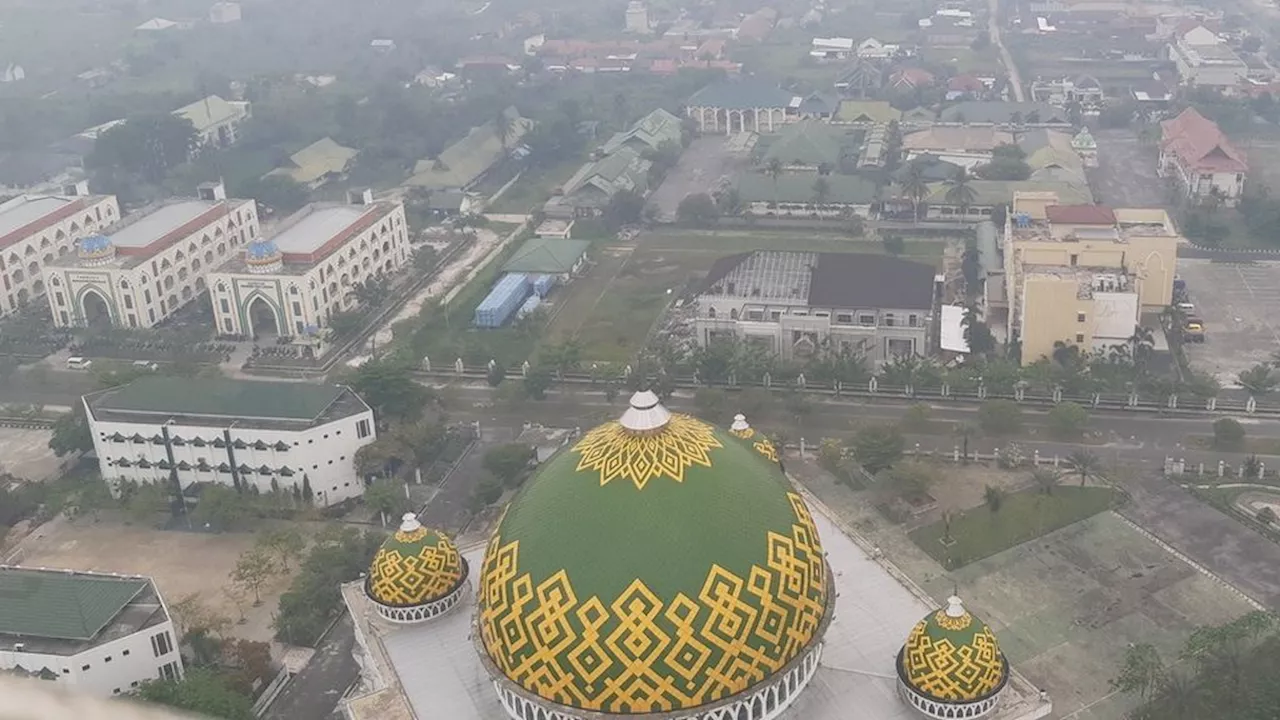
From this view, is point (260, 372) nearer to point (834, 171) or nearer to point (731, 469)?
point (731, 469)

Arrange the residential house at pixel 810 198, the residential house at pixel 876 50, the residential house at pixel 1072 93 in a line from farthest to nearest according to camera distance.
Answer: the residential house at pixel 876 50 < the residential house at pixel 1072 93 < the residential house at pixel 810 198

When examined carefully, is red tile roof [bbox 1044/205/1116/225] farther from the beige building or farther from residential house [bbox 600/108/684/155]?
residential house [bbox 600/108/684/155]

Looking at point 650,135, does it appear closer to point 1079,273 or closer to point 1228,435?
point 1079,273

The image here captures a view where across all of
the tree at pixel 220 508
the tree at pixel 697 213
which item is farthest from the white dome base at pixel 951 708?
the tree at pixel 697 213

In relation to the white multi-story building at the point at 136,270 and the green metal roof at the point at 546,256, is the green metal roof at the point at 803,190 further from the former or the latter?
the white multi-story building at the point at 136,270

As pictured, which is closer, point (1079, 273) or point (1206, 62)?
point (1079, 273)

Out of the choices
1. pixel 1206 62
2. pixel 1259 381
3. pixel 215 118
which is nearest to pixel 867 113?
pixel 1206 62

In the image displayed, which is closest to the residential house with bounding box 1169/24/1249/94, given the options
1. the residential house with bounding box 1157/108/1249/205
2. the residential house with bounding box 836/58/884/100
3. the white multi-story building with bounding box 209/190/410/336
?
the residential house with bounding box 1157/108/1249/205
